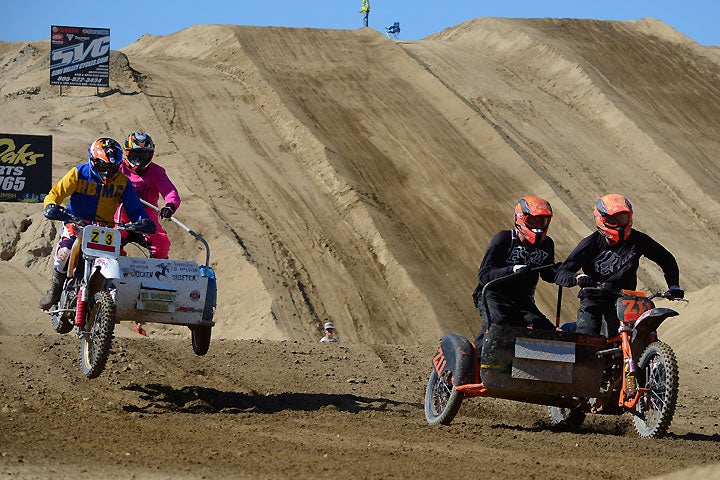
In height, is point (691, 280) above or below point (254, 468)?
above

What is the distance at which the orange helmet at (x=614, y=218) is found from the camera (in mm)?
9359

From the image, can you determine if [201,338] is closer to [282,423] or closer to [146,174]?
[282,423]

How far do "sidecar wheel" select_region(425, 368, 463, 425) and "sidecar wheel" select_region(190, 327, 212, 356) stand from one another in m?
Answer: 2.34

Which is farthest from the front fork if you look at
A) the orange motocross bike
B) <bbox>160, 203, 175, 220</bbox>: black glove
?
<bbox>160, 203, 175, 220</bbox>: black glove

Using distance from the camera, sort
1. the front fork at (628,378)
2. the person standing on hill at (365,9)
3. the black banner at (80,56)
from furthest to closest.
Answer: the person standing on hill at (365,9)
the black banner at (80,56)
the front fork at (628,378)

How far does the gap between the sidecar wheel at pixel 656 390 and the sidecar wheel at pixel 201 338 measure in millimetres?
4201

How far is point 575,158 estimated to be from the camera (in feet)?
107

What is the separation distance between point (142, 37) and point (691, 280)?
27469 mm

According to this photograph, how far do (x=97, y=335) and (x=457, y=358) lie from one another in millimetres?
3309

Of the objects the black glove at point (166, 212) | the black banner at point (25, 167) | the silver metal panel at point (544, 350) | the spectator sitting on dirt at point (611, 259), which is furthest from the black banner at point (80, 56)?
the silver metal panel at point (544, 350)

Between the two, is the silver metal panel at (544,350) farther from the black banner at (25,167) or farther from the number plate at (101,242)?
the black banner at (25,167)

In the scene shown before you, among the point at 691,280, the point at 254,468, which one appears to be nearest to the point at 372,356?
the point at 254,468

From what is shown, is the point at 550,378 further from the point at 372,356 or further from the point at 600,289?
the point at 372,356

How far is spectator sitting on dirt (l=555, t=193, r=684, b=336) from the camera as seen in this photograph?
9.39 meters
